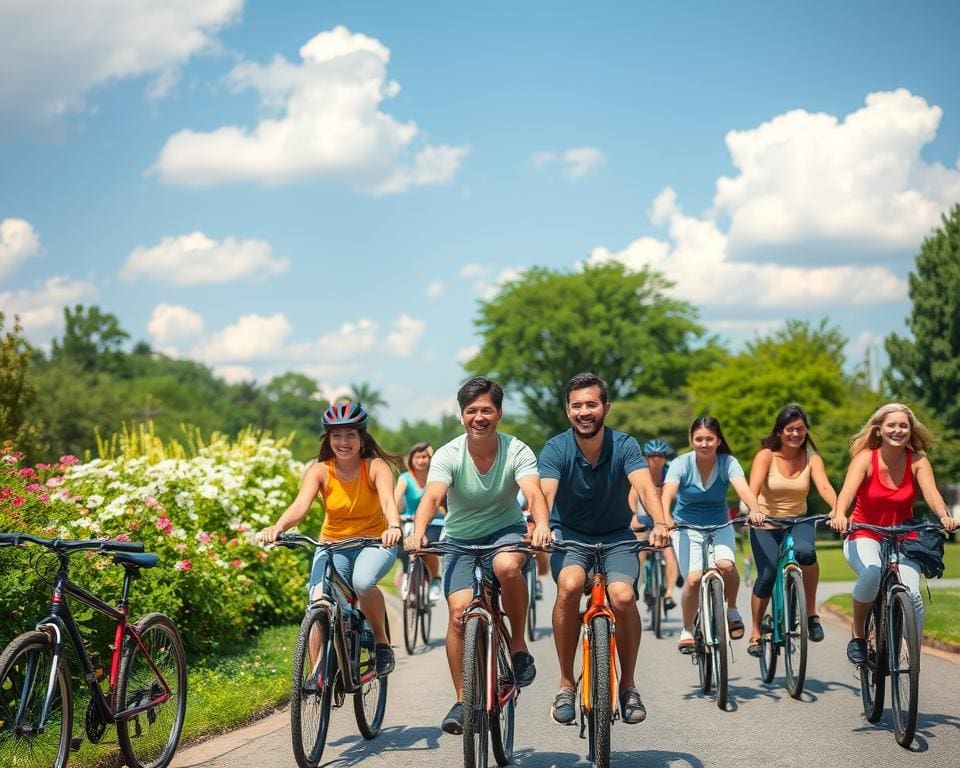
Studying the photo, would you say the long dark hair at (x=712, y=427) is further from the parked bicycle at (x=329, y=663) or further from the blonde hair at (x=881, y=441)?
the parked bicycle at (x=329, y=663)

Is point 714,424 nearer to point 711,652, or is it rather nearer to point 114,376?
point 711,652

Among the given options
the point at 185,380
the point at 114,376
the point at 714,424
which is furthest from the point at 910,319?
the point at 185,380

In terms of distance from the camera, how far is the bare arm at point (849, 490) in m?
7.96

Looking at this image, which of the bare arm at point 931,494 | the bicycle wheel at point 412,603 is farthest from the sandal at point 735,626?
the bicycle wheel at point 412,603

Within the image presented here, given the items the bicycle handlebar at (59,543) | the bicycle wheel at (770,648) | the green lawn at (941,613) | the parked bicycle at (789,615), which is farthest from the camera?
the green lawn at (941,613)

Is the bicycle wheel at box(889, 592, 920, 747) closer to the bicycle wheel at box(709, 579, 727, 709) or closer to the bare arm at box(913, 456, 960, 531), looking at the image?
the bare arm at box(913, 456, 960, 531)

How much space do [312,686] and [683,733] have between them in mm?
2404

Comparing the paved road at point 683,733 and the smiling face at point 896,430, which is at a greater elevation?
the smiling face at point 896,430

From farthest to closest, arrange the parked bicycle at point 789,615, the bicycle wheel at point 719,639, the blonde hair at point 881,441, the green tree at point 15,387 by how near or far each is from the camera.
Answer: the green tree at point 15,387
the parked bicycle at point 789,615
the bicycle wheel at point 719,639
the blonde hair at point 881,441

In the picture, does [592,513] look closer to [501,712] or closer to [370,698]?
[501,712]

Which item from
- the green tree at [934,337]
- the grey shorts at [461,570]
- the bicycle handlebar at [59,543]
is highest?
the green tree at [934,337]

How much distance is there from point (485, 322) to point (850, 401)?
2624 cm

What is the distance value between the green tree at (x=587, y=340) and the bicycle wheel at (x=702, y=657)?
202 feet

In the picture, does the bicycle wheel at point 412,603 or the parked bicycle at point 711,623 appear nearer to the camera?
the parked bicycle at point 711,623
